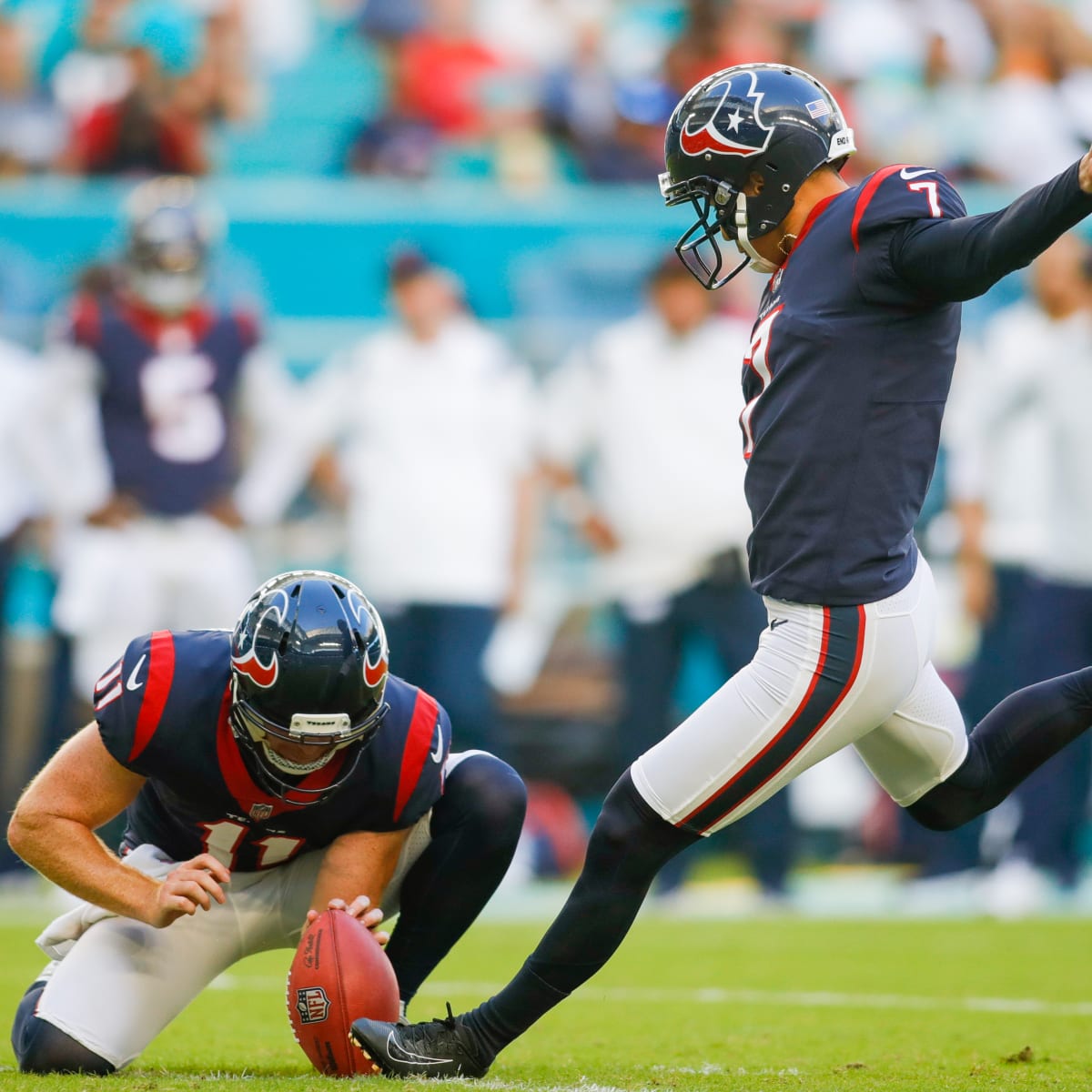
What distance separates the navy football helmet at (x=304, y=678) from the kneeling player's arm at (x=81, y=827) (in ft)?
0.89

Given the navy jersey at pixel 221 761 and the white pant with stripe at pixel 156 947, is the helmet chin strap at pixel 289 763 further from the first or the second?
the white pant with stripe at pixel 156 947

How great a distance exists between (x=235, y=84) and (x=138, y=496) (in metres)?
4.29

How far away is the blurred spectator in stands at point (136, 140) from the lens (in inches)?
346

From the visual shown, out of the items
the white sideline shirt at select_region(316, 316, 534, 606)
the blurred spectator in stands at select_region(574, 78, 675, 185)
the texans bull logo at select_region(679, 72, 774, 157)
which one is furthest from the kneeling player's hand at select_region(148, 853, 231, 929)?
the blurred spectator in stands at select_region(574, 78, 675, 185)

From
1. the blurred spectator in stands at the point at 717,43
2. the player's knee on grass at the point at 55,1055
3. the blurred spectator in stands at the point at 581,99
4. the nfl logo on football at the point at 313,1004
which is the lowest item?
the player's knee on grass at the point at 55,1055

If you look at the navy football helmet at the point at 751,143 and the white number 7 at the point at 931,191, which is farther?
the navy football helmet at the point at 751,143

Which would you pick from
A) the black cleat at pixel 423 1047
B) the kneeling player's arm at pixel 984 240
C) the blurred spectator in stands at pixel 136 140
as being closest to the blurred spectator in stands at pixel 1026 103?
the blurred spectator in stands at pixel 136 140

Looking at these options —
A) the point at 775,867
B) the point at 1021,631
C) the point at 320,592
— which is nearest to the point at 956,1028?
the point at 320,592

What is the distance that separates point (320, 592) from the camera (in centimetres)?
334

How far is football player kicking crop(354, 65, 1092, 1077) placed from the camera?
3.16 m

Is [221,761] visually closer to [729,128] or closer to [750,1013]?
[729,128]

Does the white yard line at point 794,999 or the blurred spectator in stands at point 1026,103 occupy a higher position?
the blurred spectator in stands at point 1026,103

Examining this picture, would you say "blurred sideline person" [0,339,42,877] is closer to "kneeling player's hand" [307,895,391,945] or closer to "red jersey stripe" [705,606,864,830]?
"kneeling player's hand" [307,895,391,945]

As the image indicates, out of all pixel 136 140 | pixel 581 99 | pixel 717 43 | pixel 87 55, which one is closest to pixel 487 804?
pixel 136 140
